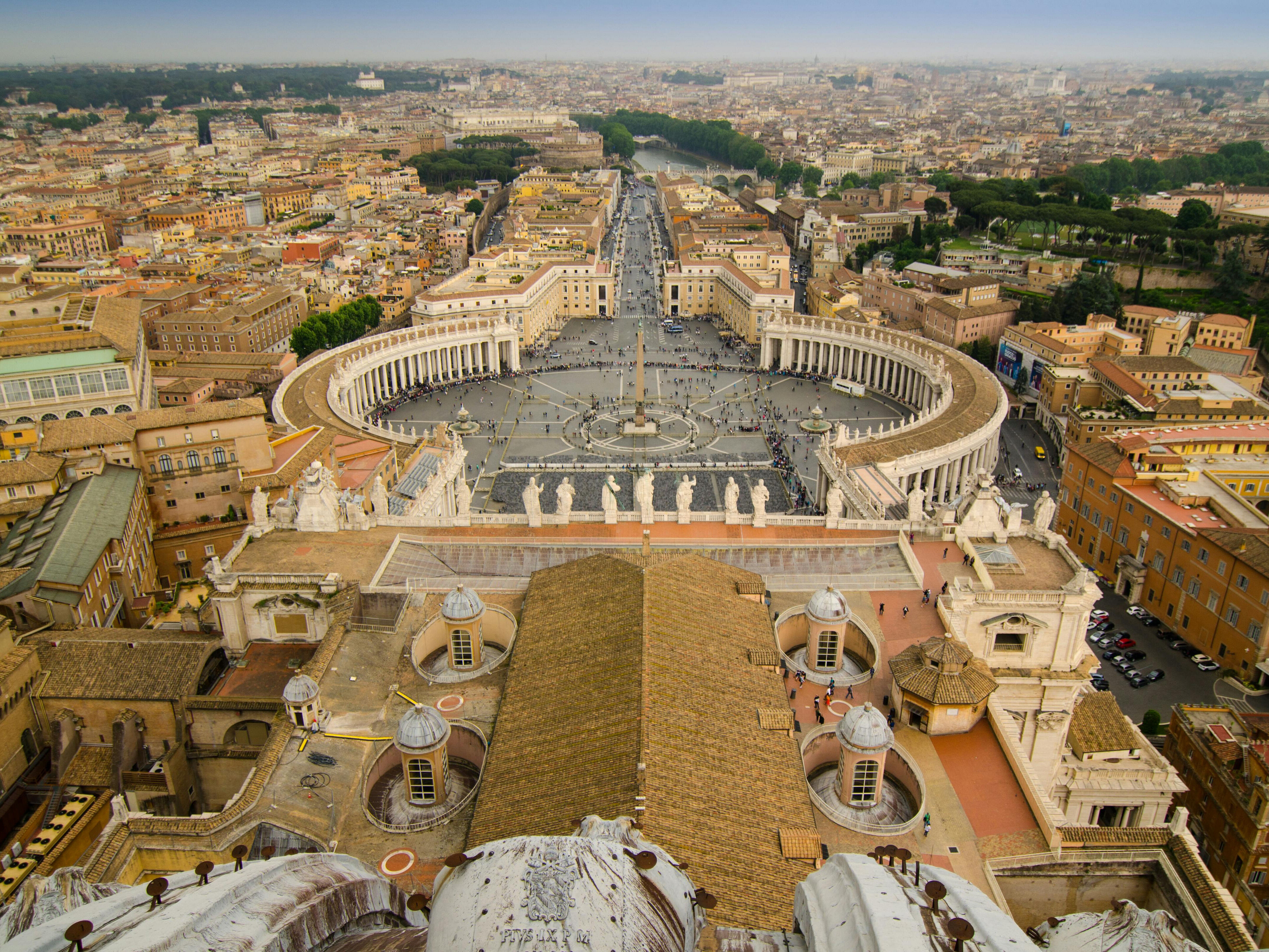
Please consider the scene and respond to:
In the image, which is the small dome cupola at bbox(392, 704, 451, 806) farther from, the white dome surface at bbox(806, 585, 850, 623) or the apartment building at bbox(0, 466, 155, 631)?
the apartment building at bbox(0, 466, 155, 631)

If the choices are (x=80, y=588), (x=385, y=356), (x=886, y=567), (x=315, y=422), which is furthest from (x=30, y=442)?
(x=886, y=567)

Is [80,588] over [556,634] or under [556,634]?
under

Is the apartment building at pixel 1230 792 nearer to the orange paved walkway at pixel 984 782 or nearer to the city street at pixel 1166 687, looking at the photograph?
the city street at pixel 1166 687

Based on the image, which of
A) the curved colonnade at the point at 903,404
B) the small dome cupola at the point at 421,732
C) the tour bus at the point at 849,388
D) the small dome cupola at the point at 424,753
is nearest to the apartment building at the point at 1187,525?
the curved colonnade at the point at 903,404

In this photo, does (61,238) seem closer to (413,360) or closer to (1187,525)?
Answer: (413,360)

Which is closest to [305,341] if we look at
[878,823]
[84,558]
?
[84,558]

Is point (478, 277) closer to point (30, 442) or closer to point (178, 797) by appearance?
point (30, 442)

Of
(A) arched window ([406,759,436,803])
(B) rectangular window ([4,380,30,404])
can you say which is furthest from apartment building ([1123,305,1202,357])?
(B) rectangular window ([4,380,30,404])

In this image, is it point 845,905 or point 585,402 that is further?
point 585,402
